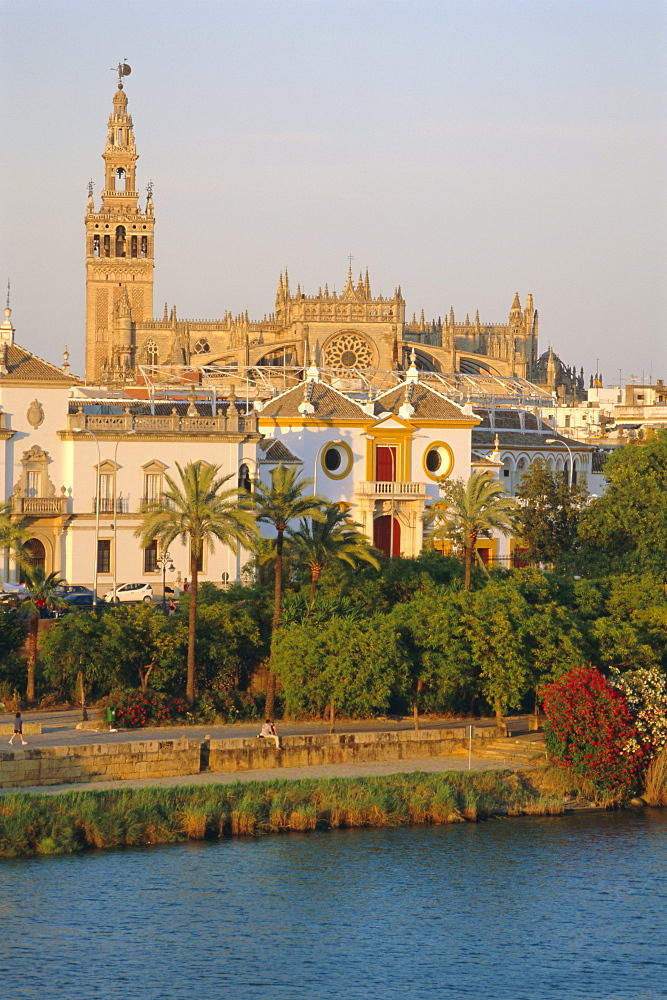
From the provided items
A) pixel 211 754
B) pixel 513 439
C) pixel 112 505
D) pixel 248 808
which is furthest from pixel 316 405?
pixel 248 808

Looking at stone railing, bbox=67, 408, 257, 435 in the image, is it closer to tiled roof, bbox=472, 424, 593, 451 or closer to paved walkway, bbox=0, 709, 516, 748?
paved walkway, bbox=0, 709, 516, 748

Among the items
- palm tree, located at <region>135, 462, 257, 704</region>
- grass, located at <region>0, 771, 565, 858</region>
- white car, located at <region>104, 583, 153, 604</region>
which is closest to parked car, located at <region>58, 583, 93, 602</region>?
white car, located at <region>104, 583, 153, 604</region>

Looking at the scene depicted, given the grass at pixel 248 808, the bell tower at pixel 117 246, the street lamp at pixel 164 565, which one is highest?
the bell tower at pixel 117 246

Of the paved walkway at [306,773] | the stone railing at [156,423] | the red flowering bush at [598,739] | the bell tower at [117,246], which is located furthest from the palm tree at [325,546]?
the bell tower at [117,246]

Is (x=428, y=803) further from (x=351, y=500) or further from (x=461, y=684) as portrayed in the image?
(x=351, y=500)

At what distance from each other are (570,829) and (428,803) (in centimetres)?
273

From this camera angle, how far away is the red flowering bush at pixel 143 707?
129 feet

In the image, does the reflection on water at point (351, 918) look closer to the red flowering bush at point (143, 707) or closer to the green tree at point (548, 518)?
the red flowering bush at point (143, 707)

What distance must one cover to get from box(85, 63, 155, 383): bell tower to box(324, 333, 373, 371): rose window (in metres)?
16.2

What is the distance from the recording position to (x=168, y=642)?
41.7 metres

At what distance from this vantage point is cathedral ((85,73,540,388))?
11000 cm

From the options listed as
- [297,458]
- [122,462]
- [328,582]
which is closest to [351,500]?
[297,458]

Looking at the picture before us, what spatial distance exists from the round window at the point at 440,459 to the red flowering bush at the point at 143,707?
855 inches

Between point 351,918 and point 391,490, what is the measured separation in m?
30.6
